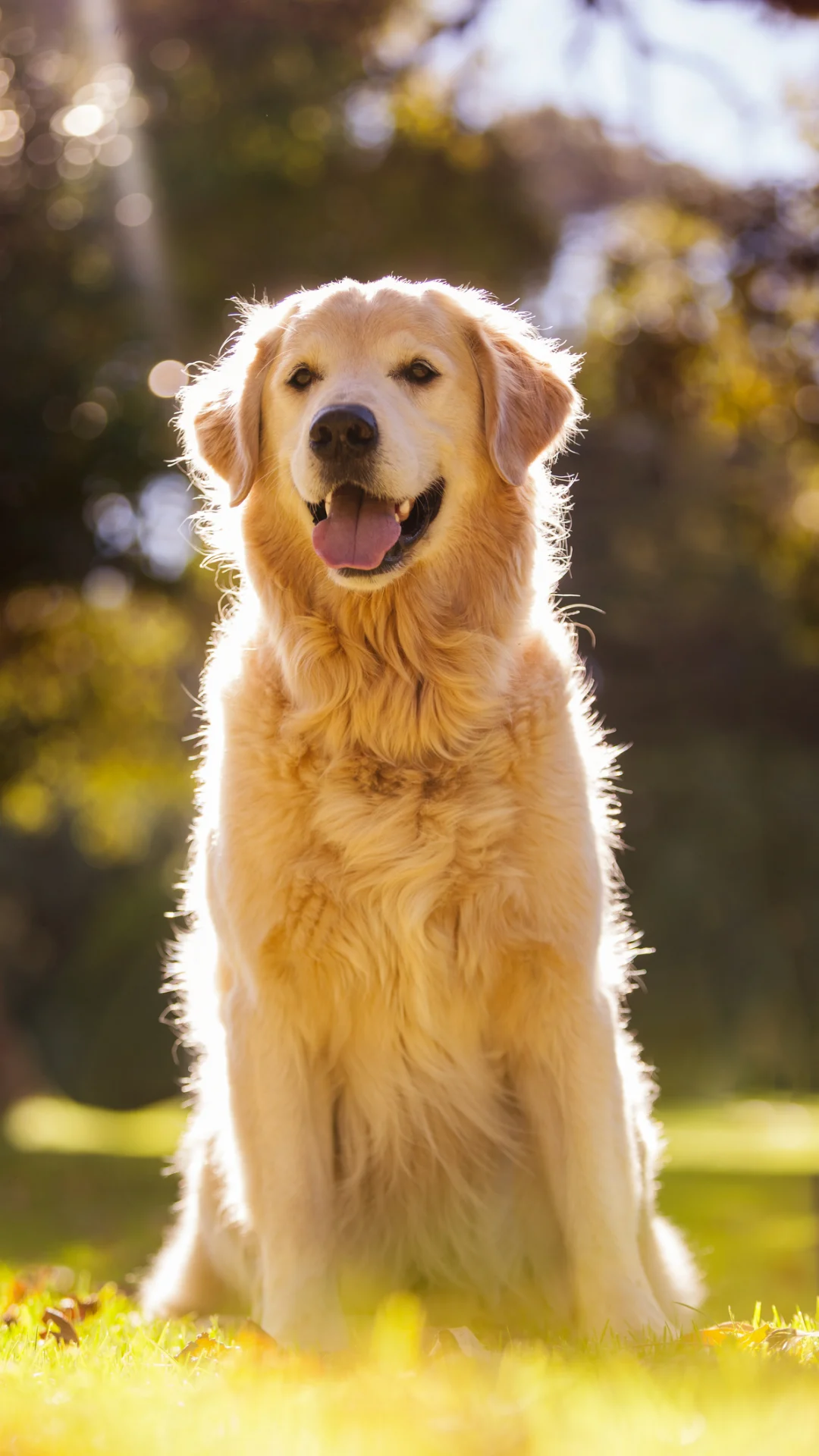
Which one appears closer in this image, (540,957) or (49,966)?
(540,957)

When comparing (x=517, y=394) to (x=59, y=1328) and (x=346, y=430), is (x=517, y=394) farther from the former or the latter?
(x=59, y=1328)

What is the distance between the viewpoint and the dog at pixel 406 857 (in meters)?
3.04

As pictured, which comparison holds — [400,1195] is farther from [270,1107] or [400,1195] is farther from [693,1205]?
[693,1205]

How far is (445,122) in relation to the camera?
10.8m

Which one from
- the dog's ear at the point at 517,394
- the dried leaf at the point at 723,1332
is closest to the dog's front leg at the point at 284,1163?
the dried leaf at the point at 723,1332

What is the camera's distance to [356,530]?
3.28m

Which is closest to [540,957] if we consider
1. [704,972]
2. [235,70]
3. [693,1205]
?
[693,1205]

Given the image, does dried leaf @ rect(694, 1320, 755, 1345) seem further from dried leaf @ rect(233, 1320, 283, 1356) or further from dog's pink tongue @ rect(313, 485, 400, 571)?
dog's pink tongue @ rect(313, 485, 400, 571)

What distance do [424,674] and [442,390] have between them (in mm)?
694

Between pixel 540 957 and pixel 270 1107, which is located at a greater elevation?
pixel 540 957

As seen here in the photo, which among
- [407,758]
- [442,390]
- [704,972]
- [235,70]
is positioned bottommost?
[407,758]

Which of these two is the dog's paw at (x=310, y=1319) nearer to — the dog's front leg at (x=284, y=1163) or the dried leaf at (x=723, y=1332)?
the dog's front leg at (x=284, y=1163)

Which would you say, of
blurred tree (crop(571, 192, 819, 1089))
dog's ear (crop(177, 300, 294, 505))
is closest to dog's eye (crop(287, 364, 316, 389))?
dog's ear (crop(177, 300, 294, 505))

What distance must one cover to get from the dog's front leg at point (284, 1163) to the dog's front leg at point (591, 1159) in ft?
1.68
